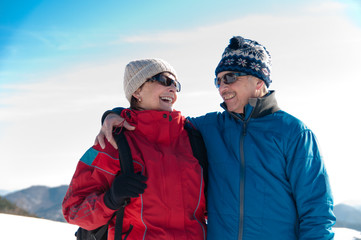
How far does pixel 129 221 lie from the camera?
287 centimetres

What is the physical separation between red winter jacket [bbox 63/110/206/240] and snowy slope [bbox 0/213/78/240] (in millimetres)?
5155

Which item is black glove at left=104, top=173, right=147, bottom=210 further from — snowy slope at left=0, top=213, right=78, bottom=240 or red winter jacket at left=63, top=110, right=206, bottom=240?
snowy slope at left=0, top=213, right=78, bottom=240

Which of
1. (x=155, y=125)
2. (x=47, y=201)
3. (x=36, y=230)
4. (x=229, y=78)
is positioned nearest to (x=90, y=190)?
(x=155, y=125)

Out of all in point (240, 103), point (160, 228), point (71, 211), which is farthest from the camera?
point (240, 103)

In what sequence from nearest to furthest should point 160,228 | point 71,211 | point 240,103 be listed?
point 160,228 < point 71,211 < point 240,103

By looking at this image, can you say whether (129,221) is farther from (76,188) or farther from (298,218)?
(298,218)

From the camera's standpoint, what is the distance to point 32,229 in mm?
7914

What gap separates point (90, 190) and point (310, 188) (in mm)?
1745

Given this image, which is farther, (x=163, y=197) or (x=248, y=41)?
(x=248, y=41)

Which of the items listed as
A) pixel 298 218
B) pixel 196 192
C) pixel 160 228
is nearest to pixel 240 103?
pixel 196 192

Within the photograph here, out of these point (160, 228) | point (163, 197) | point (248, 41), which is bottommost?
point (160, 228)

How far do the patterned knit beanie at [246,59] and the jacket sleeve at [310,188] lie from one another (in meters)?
0.72

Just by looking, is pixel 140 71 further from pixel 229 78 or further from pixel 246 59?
pixel 246 59

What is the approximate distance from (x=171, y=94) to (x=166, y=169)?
75 cm
